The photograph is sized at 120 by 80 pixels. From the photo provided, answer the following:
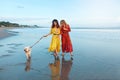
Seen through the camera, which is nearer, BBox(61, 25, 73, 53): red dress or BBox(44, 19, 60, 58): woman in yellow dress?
BBox(44, 19, 60, 58): woman in yellow dress

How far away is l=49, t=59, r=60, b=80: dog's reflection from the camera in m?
7.43

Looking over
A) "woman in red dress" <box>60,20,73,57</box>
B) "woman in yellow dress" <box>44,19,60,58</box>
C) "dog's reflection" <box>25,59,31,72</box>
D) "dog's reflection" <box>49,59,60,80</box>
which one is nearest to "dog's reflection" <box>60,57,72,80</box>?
"dog's reflection" <box>49,59,60,80</box>

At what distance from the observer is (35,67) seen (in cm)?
900

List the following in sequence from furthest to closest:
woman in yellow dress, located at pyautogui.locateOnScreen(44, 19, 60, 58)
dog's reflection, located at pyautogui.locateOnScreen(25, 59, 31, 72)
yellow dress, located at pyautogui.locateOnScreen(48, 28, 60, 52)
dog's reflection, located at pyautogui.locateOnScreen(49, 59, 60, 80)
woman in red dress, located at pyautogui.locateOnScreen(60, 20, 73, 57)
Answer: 1. woman in red dress, located at pyautogui.locateOnScreen(60, 20, 73, 57)
2. yellow dress, located at pyautogui.locateOnScreen(48, 28, 60, 52)
3. woman in yellow dress, located at pyautogui.locateOnScreen(44, 19, 60, 58)
4. dog's reflection, located at pyautogui.locateOnScreen(25, 59, 31, 72)
5. dog's reflection, located at pyautogui.locateOnScreen(49, 59, 60, 80)

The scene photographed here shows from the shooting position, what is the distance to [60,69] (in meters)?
8.70

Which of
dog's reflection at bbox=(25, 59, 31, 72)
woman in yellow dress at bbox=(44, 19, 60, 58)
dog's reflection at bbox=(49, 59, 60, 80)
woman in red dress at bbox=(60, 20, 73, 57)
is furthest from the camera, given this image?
woman in red dress at bbox=(60, 20, 73, 57)

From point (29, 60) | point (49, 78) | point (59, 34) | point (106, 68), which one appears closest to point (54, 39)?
point (59, 34)

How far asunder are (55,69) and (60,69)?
0.18 meters

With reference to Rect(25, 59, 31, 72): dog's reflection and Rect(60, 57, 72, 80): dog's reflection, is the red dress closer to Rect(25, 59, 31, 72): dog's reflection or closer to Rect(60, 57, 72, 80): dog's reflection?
Rect(60, 57, 72, 80): dog's reflection

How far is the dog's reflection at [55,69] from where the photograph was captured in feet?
24.4

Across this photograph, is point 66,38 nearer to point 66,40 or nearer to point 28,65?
point 66,40

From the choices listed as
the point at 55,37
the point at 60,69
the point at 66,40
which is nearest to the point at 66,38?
the point at 66,40

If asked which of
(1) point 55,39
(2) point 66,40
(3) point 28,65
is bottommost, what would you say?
(3) point 28,65

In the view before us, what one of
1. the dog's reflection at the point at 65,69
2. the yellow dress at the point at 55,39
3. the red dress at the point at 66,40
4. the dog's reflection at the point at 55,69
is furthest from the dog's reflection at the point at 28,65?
the red dress at the point at 66,40
